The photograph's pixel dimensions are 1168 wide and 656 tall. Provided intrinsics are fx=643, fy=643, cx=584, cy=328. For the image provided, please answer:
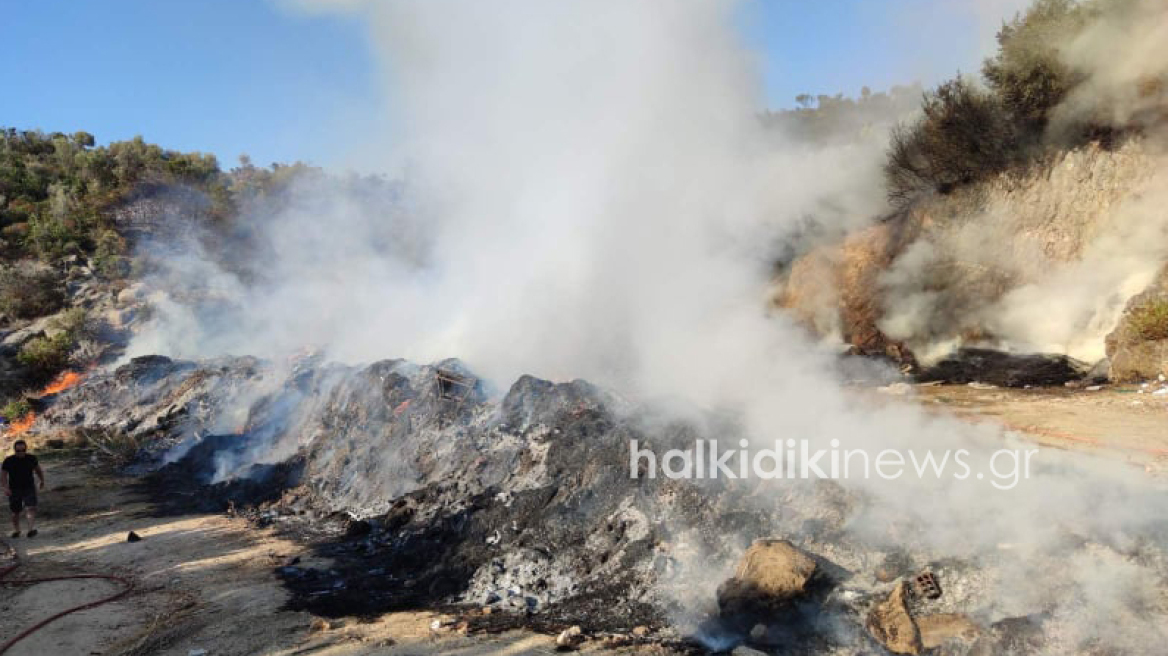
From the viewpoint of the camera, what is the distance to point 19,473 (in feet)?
23.4

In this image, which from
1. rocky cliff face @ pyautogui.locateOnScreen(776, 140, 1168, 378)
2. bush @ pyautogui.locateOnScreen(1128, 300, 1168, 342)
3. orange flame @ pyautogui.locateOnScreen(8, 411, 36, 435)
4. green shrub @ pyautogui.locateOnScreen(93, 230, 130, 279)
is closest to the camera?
bush @ pyautogui.locateOnScreen(1128, 300, 1168, 342)

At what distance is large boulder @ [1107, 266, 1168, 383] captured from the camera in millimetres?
7445

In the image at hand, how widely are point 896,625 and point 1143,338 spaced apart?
634 cm

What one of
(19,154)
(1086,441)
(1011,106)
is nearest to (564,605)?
(1086,441)

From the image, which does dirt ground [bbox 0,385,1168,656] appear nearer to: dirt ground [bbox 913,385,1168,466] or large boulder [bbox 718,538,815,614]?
dirt ground [bbox 913,385,1168,466]

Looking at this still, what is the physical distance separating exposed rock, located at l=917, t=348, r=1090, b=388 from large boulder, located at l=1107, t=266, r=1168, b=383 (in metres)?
0.61

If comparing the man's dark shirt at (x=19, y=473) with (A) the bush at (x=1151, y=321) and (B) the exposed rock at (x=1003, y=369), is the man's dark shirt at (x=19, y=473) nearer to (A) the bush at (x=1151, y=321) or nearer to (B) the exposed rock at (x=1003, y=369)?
(B) the exposed rock at (x=1003, y=369)

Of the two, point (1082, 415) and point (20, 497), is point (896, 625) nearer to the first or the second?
point (1082, 415)

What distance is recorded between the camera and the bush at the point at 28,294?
61.7 ft

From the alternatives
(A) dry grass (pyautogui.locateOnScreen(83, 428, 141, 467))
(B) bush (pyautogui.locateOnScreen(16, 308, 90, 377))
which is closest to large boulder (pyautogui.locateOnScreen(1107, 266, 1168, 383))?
(A) dry grass (pyautogui.locateOnScreen(83, 428, 141, 467))

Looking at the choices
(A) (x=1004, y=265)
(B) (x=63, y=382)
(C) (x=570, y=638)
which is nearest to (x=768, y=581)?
(C) (x=570, y=638)

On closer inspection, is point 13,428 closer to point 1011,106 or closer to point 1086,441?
point 1086,441

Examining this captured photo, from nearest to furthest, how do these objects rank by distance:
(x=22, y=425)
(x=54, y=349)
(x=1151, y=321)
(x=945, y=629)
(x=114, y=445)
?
(x=945, y=629), (x=1151, y=321), (x=114, y=445), (x=22, y=425), (x=54, y=349)

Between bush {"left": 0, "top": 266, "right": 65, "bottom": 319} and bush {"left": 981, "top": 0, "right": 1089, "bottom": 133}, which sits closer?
bush {"left": 981, "top": 0, "right": 1089, "bottom": 133}
